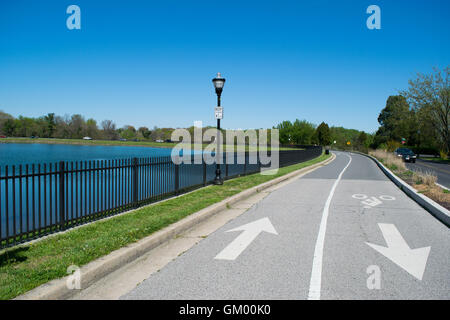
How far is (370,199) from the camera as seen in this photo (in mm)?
11641

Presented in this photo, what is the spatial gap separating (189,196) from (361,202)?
569 centimetres

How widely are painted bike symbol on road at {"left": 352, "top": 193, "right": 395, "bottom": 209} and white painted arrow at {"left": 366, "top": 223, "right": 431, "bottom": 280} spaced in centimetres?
363

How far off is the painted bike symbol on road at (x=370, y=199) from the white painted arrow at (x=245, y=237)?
4.17 metres

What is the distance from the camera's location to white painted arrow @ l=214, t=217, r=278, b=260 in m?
5.61

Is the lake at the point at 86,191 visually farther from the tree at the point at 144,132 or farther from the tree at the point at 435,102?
the tree at the point at 144,132

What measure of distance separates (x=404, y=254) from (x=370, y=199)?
6287 millimetres

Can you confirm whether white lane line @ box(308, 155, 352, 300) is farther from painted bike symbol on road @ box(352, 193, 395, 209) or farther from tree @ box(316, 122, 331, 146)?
tree @ box(316, 122, 331, 146)

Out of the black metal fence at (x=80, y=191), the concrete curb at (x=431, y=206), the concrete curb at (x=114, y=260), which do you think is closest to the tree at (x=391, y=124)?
the concrete curb at (x=431, y=206)

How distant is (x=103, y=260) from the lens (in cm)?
475

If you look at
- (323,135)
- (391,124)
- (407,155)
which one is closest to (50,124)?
(323,135)

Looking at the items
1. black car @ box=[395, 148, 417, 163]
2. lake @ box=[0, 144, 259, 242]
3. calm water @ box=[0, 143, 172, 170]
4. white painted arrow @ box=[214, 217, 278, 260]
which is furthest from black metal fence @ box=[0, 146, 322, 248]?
black car @ box=[395, 148, 417, 163]

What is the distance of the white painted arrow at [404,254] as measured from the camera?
198 inches

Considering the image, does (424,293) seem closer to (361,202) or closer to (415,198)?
(361,202)
